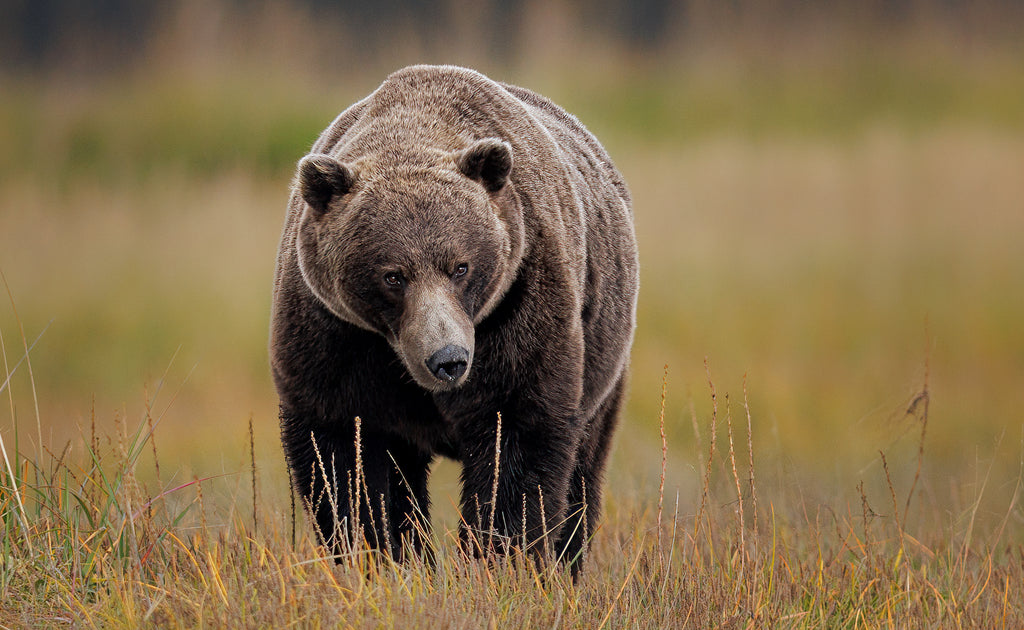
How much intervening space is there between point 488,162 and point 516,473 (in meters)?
1.59

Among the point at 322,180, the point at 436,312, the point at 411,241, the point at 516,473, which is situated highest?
the point at 322,180

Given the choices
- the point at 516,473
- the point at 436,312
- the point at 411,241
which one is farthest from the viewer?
the point at 516,473

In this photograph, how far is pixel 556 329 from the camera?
5516 mm

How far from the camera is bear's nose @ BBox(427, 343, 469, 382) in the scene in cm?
462

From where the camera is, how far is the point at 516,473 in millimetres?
5559

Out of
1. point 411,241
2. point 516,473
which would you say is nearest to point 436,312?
point 411,241

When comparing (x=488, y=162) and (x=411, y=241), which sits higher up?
(x=488, y=162)

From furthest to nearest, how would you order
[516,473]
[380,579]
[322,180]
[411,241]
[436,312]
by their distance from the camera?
[516,473] → [322,180] → [411,241] → [436,312] → [380,579]

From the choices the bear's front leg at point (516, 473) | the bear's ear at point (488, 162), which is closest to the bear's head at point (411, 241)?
the bear's ear at point (488, 162)

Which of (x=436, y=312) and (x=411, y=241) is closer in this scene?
(x=436, y=312)

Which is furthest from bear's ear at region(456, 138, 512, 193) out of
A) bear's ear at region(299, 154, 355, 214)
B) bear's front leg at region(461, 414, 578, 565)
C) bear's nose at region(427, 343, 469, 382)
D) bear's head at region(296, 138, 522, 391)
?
bear's front leg at region(461, 414, 578, 565)

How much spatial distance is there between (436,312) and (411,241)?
1.40 ft

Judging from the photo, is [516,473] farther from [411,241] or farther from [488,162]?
[488,162]

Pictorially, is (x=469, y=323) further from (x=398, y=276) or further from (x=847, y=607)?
(x=847, y=607)
